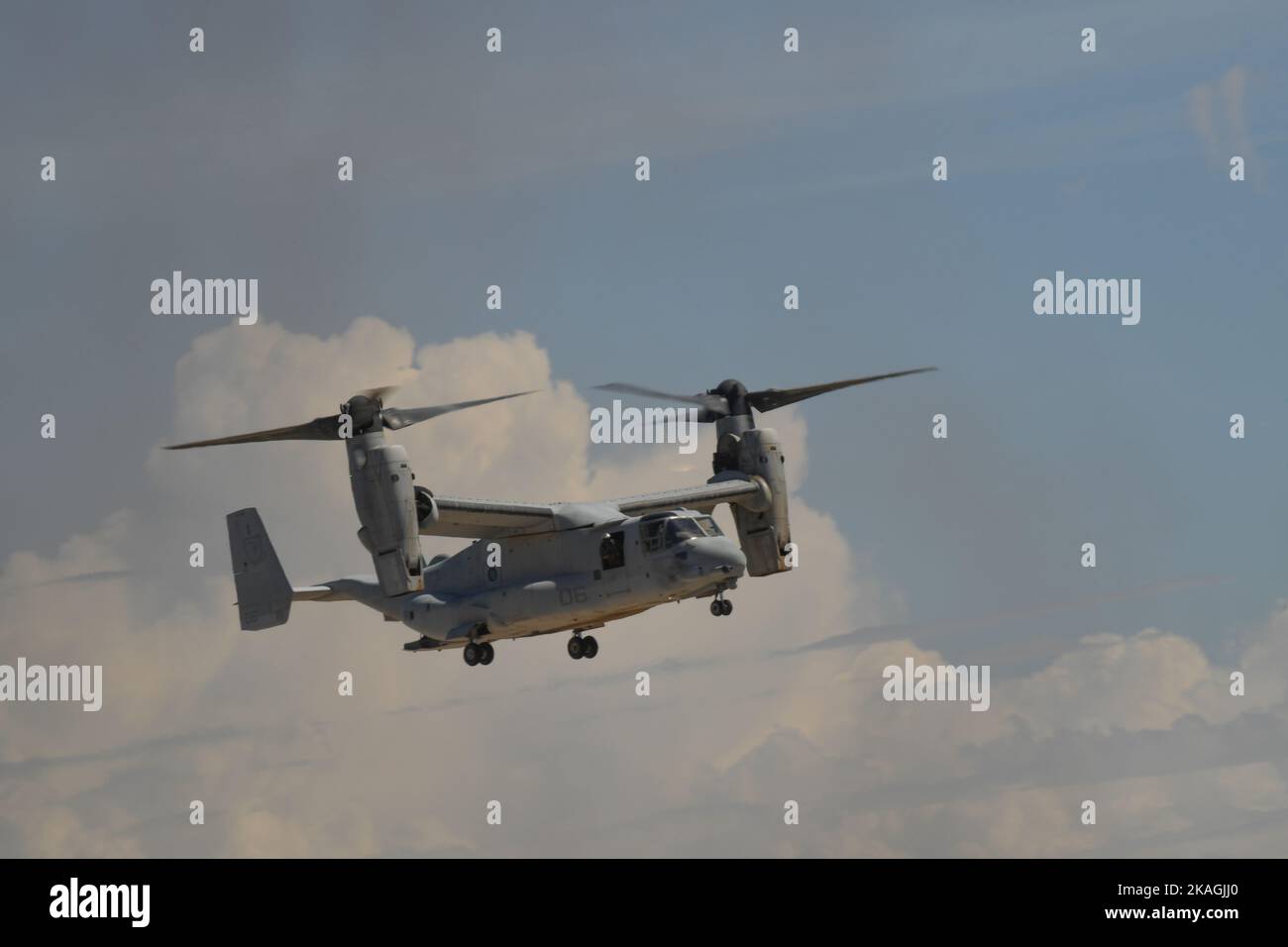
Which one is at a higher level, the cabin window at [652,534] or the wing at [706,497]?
the wing at [706,497]

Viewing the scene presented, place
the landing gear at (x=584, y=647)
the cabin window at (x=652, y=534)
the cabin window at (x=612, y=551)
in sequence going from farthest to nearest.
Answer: the landing gear at (x=584, y=647)
the cabin window at (x=612, y=551)
the cabin window at (x=652, y=534)

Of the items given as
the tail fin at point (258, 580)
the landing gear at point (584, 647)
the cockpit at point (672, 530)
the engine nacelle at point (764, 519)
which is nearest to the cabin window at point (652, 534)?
the cockpit at point (672, 530)

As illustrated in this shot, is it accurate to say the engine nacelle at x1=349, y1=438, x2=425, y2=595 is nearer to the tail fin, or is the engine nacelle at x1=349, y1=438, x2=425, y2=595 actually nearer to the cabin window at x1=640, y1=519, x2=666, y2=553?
the cabin window at x1=640, y1=519, x2=666, y2=553

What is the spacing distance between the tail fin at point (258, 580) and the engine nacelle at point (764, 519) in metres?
12.4

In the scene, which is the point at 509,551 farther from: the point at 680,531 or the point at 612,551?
the point at 680,531

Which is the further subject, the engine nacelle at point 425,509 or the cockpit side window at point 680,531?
the cockpit side window at point 680,531

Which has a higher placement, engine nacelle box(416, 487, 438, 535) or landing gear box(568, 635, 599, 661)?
engine nacelle box(416, 487, 438, 535)

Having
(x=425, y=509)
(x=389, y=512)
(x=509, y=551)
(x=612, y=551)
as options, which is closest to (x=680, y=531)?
(x=612, y=551)

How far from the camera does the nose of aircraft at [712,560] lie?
46.1 metres

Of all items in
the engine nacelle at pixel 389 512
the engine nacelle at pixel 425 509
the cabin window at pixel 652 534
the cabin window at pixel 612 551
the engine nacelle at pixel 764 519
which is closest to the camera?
the engine nacelle at pixel 389 512

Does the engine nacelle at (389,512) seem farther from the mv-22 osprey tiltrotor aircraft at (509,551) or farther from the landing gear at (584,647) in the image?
the landing gear at (584,647)

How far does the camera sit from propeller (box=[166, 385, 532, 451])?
4453cm

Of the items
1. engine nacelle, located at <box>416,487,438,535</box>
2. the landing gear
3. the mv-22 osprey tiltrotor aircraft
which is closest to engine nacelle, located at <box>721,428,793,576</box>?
the mv-22 osprey tiltrotor aircraft
